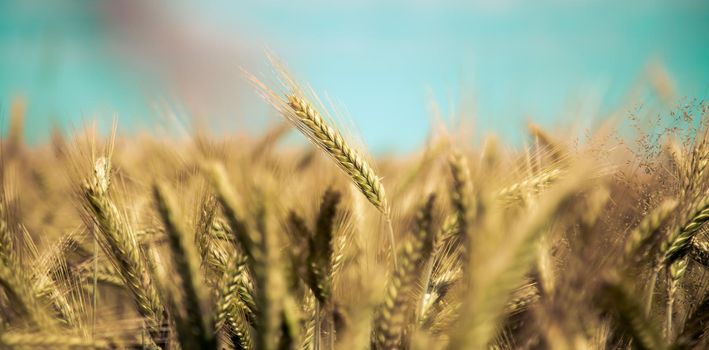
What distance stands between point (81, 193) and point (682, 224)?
4.37ft

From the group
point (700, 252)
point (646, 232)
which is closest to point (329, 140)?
point (646, 232)

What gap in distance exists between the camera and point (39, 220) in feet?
7.98

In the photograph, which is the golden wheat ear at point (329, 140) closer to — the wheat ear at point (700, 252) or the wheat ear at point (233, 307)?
the wheat ear at point (233, 307)

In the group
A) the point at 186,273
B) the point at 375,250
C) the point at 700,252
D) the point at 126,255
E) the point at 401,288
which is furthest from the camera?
the point at 700,252

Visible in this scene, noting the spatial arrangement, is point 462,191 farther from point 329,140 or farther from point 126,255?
point 126,255

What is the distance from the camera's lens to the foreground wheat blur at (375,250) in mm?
794

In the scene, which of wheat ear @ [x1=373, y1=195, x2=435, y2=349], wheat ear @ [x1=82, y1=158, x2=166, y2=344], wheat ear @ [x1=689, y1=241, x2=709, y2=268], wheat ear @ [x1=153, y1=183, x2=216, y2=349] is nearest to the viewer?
wheat ear @ [x1=153, y1=183, x2=216, y2=349]

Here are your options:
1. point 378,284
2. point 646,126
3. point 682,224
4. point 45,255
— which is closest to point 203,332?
point 378,284

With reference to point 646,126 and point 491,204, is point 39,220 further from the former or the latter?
A: point 646,126

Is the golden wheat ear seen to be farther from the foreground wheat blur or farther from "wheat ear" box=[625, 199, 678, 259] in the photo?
"wheat ear" box=[625, 199, 678, 259]

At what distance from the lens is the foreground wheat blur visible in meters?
0.79

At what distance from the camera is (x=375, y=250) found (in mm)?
1219

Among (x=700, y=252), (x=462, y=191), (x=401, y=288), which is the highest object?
(x=462, y=191)

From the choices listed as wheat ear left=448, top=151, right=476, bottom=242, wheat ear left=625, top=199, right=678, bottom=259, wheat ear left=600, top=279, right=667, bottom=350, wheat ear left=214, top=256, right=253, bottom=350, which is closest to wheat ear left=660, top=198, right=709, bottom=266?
wheat ear left=625, top=199, right=678, bottom=259
